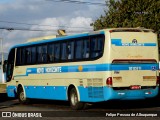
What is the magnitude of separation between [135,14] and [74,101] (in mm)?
20610

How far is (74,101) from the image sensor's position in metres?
19.6

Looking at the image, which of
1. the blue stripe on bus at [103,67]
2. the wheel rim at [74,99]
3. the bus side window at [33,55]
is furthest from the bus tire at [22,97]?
the wheel rim at [74,99]

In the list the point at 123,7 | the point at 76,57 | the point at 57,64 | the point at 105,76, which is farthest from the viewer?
the point at 123,7

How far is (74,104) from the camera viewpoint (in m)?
19.6

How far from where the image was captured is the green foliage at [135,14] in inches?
1502

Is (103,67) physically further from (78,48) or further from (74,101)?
(74,101)

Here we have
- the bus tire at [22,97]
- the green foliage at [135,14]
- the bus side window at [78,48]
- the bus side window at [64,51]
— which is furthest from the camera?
the green foliage at [135,14]

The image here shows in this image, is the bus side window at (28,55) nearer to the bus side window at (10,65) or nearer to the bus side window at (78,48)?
the bus side window at (10,65)

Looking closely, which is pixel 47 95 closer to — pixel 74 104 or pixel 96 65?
pixel 74 104

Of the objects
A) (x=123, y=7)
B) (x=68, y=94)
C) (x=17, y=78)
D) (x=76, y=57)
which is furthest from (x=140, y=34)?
(x=123, y=7)

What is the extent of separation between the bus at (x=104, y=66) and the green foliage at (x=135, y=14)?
17.6 meters

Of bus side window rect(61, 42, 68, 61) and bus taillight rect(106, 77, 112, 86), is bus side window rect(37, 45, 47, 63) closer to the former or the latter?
bus side window rect(61, 42, 68, 61)

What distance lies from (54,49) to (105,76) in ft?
13.9

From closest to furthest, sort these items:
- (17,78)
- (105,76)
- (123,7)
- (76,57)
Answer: (105,76) < (76,57) < (17,78) < (123,7)
